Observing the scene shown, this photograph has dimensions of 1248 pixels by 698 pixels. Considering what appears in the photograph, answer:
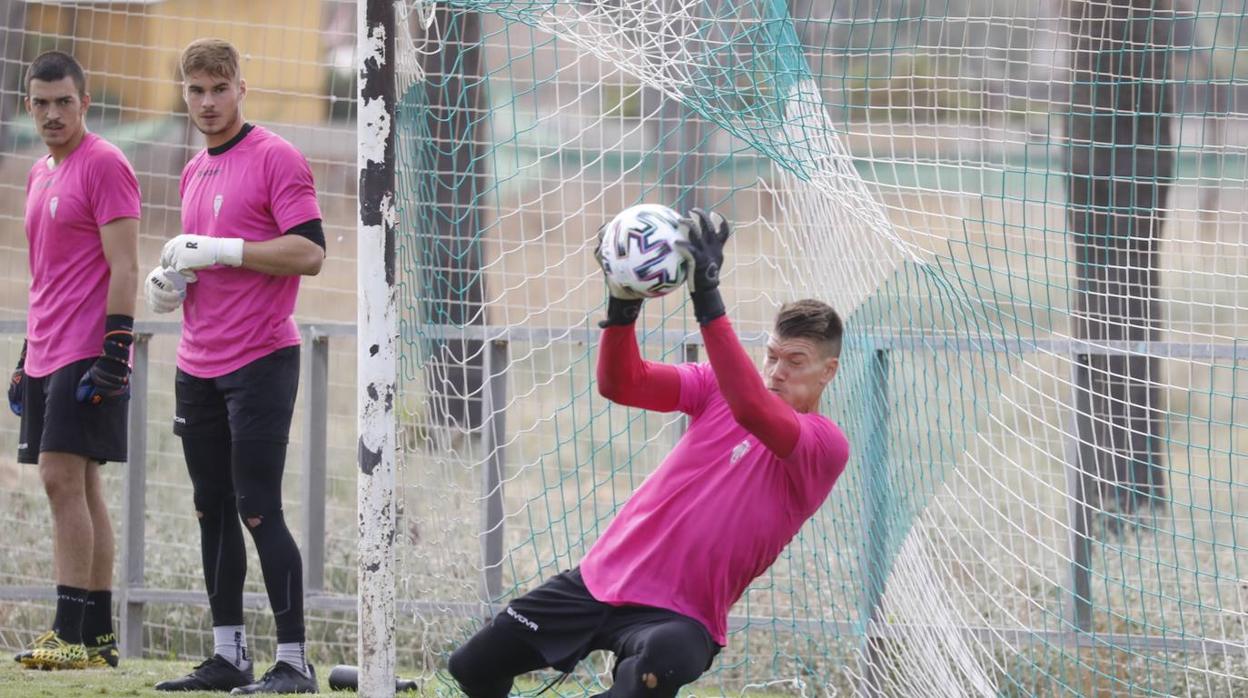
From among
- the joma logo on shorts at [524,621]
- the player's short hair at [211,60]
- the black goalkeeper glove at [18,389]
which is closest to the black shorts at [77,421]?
the black goalkeeper glove at [18,389]

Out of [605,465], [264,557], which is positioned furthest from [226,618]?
[605,465]

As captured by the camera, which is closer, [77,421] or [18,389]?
[77,421]

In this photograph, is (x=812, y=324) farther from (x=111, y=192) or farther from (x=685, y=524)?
(x=111, y=192)

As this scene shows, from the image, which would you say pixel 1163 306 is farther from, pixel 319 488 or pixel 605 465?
pixel 319 488

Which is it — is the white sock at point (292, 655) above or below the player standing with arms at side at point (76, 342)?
below

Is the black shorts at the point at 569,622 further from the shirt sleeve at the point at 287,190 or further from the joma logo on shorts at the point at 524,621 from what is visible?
the shirt sleeve at the point at 287,190

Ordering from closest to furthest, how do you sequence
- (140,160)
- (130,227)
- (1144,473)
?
(130,227)
(1144,473)
(140,160)

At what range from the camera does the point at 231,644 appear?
4488 mm

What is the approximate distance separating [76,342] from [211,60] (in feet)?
3.68

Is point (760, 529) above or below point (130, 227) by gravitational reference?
below

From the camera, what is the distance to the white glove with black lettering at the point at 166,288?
437cm

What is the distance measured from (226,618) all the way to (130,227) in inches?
54.8

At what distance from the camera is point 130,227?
486 centimetres

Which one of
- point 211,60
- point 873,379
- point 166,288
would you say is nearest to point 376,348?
point 166,288
